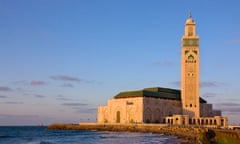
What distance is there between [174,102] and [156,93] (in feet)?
18.4

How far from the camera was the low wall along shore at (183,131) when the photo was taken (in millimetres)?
26078

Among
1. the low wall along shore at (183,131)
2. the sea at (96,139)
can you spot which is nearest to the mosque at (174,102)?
the low wall along shore at (183,131)

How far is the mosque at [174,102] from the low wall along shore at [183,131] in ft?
23.6

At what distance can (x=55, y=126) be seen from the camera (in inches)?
4535

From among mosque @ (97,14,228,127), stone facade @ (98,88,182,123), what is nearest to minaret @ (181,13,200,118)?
mosque @ (97,14,228,127)

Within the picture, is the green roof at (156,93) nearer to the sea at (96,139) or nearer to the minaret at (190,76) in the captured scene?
the minaret at (190,76)

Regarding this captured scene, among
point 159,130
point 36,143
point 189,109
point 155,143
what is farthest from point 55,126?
point 155,143

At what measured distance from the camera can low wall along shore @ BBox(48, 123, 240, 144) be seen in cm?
2608

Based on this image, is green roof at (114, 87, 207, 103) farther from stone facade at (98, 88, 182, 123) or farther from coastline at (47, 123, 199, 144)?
coastline at (47, 123, 199, 144)

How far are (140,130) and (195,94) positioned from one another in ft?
83.6

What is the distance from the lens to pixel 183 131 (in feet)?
206

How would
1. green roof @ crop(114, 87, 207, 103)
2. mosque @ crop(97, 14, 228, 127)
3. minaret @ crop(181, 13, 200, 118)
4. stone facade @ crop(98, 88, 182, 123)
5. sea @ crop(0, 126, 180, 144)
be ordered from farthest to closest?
minaret @ crop(181, 13, 200, 118) < green roof @ crop(114, 87, 207, 103) < mosque @ crop(97, 14, 228, 127) < stone facade @ crop(98, 88, 182, 123) < sea @ crop(0, 126, 180, 144)

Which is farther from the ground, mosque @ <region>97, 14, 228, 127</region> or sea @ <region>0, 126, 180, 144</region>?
mosque @ <region>97, 14, 228, 127</region>

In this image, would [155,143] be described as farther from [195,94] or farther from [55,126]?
[55,126]
